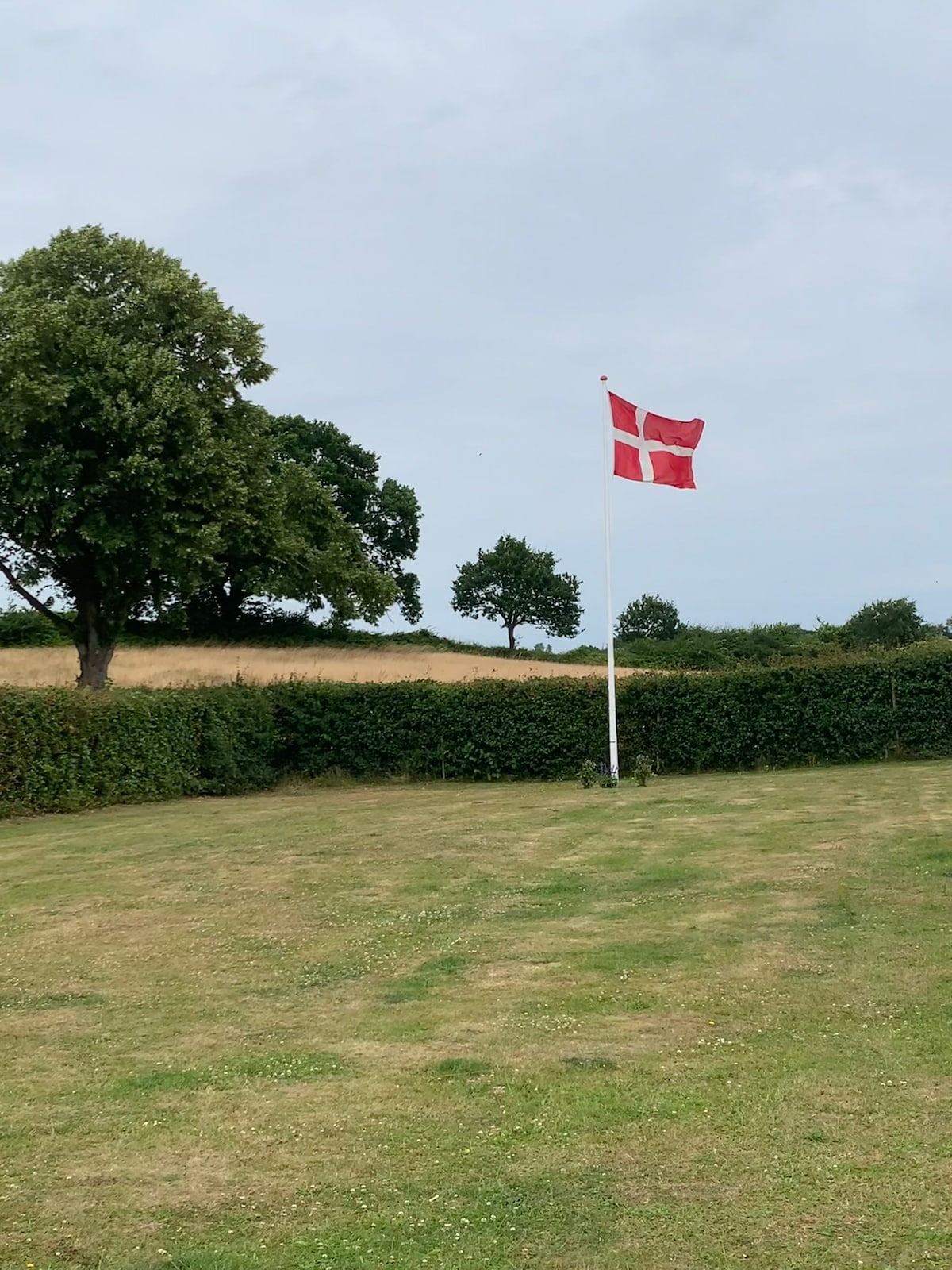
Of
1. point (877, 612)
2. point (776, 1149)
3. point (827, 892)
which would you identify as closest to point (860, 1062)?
point (776, 1149)

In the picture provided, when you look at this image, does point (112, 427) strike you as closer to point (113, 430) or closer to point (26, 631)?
point (113, 430)

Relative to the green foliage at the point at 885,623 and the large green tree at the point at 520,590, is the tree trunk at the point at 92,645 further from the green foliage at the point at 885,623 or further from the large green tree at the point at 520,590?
the large green tree at the point at 520,590

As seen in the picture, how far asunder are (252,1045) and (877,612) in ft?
156

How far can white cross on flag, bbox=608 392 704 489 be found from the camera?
71.2 ft

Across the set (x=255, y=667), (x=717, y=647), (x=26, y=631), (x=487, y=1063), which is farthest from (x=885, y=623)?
(x=487, y=1063)

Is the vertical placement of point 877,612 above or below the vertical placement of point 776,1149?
above

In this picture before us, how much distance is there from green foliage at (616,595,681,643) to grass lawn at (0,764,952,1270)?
79.4 meters

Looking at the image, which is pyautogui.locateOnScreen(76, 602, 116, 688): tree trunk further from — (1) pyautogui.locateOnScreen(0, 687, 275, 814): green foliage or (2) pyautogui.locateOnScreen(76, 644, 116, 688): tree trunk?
(1) pyautogui.locateOnScreen(0, 687, 275, 814): green foliage

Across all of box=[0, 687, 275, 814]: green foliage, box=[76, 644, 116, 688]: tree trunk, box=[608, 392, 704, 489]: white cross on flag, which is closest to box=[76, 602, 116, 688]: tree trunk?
box=[76, 644, 116, 688]: tree trunk

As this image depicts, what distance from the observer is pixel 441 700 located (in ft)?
89.0

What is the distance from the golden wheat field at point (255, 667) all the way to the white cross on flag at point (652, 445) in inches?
306

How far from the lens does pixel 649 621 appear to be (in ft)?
306

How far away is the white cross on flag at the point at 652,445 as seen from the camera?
2169 cm

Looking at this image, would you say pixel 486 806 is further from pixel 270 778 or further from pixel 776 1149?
pixel 776 1149
